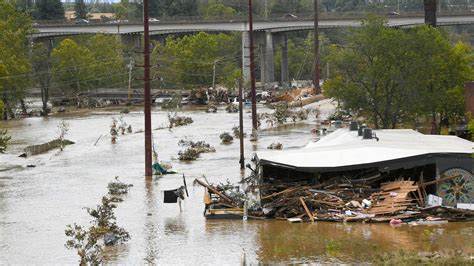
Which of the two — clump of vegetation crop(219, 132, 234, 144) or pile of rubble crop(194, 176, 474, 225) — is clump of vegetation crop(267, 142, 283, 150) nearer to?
clump of vegetation crop(219, 132, 234, 144)

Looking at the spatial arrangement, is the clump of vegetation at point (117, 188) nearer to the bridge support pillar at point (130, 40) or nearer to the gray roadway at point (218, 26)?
the gray roadway at point (218, 26)

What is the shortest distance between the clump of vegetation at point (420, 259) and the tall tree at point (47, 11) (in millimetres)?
141932

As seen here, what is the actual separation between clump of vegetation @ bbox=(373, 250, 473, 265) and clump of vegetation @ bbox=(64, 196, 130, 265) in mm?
6206

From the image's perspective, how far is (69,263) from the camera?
23.9 metres

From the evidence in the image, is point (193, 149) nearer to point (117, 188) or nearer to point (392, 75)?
point (392, 75)

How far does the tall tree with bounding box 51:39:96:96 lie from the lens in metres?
103

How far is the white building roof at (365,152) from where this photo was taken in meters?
28.5

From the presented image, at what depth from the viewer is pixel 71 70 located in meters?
104

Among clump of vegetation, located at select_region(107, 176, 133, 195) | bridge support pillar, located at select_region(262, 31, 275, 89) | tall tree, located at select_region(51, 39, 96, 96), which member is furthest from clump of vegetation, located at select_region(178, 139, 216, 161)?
bridge support pillar, located at select_region(262, 31, 275, 89)

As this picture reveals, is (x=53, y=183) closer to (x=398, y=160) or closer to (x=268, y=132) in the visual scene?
(x=398, y=160)

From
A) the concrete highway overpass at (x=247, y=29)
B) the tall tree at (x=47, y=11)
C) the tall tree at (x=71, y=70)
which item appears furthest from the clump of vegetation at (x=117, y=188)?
the tall tree at (x=47, y=11)

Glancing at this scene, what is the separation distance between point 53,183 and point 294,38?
5410 inches

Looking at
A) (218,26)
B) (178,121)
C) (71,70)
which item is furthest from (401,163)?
(218,26)

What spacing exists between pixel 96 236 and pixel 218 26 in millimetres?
106698
